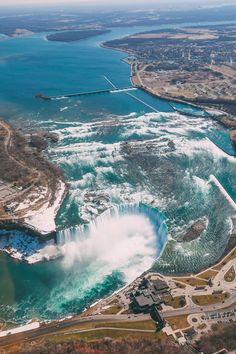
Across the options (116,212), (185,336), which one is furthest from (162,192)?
(185,336)

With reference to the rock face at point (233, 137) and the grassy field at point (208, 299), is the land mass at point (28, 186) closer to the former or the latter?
the grassy field at point (208, 299)

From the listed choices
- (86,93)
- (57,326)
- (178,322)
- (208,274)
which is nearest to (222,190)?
(208,274)

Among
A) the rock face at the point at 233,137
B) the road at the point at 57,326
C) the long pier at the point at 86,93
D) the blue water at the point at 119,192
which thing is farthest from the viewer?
the long pier at the point at 86,93

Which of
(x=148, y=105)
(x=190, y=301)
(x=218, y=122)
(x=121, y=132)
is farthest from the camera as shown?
(x=148, y=105)

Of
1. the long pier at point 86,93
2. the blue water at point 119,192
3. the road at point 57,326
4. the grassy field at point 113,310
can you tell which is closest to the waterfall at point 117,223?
the blue water at point 119,192

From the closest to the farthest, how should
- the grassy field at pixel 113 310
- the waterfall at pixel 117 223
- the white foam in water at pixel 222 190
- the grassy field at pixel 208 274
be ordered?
the grassy field at pixel 113 310 < the grassy field at pixel 208 274 < the waterfall at pixel 117 223 < the white foam in water at pixel 222 190

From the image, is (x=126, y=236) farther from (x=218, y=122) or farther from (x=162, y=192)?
(x=218, y=122)
